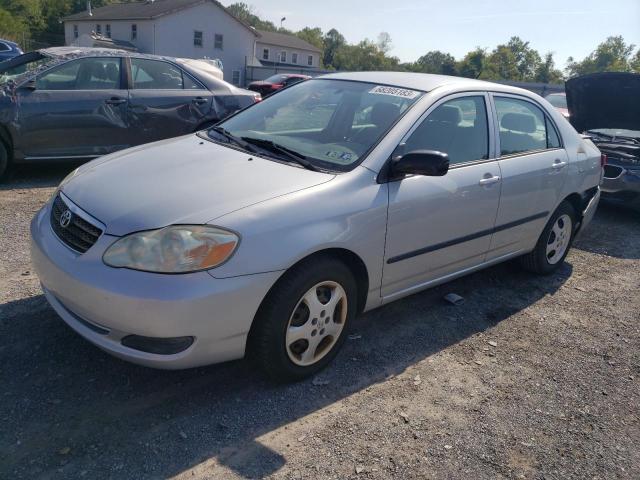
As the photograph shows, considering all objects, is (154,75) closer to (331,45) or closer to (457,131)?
(457,131)

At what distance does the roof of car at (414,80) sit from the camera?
12.2 ft

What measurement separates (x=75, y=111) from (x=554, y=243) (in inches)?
213

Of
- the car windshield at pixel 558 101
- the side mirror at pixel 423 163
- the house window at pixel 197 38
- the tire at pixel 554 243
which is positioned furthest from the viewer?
the house window at pixel 197 38

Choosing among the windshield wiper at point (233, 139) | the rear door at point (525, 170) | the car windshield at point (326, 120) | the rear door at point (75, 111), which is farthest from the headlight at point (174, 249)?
the rear door at point (75, 111)

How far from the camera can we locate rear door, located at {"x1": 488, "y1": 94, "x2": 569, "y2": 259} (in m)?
4.04

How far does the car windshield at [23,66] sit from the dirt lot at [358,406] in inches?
119

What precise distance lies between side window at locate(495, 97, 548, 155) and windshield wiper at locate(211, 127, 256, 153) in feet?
6.25

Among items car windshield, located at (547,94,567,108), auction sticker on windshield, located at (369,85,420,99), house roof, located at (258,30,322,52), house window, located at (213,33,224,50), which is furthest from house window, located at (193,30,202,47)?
auction sticker on windshield, located at (369,85,420,99)

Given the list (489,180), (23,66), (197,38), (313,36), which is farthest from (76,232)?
(313,36)

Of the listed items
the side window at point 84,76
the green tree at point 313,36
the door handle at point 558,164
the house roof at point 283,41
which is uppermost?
the green tree at point 313,36

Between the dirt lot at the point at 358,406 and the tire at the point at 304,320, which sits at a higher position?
the tire at the point at 304,320

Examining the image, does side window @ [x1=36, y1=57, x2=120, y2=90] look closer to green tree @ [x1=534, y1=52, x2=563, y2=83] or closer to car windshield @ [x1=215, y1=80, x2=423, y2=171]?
car windshield @ [x1=215, y1=80, x2=423, y2=171]

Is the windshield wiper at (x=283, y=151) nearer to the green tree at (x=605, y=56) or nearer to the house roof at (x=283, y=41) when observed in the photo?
the house roof at (x=283, y=41)

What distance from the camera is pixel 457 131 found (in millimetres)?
3734
